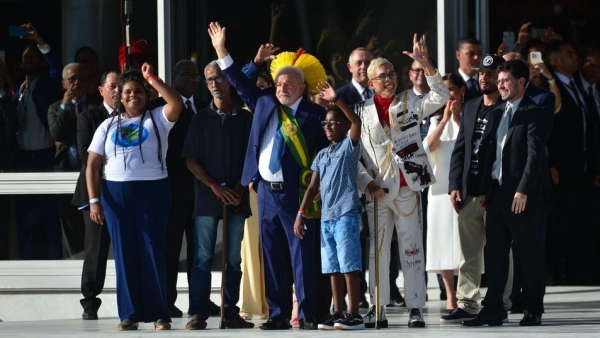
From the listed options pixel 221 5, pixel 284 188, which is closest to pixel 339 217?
pixel 284 188

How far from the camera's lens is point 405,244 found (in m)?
11.1

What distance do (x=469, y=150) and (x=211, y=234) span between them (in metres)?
1.98

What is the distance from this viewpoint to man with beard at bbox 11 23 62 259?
1416 centimetres

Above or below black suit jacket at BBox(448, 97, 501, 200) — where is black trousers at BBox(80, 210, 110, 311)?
below

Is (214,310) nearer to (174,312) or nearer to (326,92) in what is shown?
(174,312)

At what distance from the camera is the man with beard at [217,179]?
449 inches

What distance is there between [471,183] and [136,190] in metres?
2.45

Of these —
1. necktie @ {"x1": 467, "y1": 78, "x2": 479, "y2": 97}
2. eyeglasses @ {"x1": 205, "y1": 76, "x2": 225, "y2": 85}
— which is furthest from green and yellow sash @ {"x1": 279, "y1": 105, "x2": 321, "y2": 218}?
necktie @ {"x1": 467, "y1": 78, "x2": 479, "y2": 97}

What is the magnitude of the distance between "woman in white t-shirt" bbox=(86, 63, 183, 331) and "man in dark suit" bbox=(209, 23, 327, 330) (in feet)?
1.94

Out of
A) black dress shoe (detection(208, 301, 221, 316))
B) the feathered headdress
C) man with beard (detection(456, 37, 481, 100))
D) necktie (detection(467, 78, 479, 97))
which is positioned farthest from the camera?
man with beard (detection(456, 37, 481, 100))

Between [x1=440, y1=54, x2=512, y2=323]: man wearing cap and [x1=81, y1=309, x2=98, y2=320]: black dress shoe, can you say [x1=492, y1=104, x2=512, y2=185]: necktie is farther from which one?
[x1=81, y1=309, x2=98, y2=320]: black dress shoe

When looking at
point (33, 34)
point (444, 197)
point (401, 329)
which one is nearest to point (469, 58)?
point (444, 197)

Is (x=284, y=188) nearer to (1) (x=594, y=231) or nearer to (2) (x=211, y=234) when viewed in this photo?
(2) (x=211, y=234)

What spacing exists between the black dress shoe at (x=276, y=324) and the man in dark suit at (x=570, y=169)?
12.6 ft
